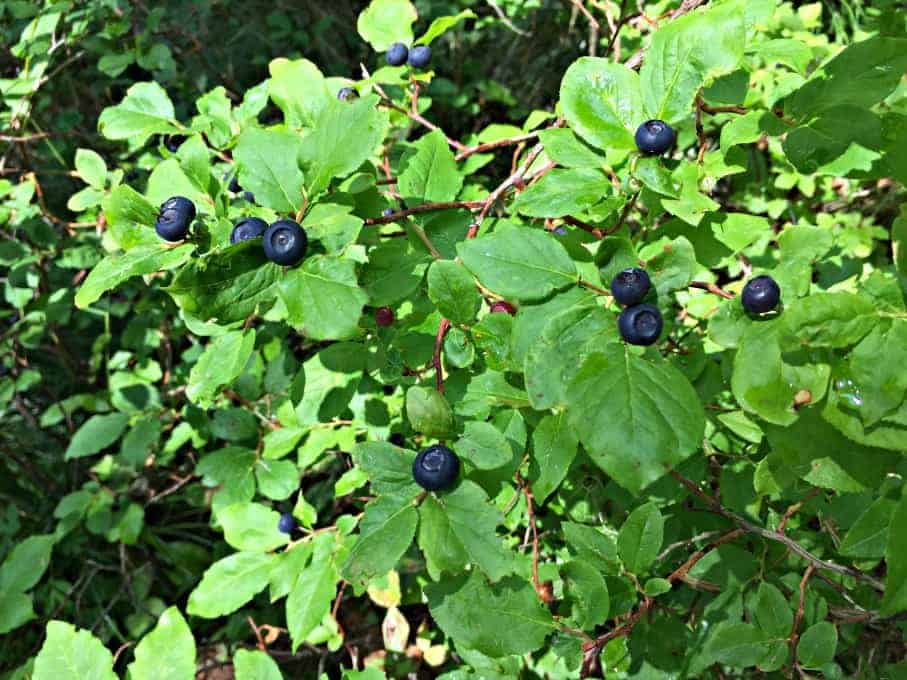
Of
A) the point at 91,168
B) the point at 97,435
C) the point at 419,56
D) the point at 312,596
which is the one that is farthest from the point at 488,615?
the point at 97,435

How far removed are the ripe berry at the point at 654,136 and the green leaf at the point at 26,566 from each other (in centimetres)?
178

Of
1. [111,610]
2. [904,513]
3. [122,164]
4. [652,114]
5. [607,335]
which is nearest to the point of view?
[904,513]

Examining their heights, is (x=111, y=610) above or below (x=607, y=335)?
below

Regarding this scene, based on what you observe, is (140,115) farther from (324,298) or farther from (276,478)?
(324,298)

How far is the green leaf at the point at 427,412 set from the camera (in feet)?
2.72

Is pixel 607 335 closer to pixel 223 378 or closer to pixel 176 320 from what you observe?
pixel 223 378

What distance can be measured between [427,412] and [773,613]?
729mm

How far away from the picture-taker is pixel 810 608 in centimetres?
115

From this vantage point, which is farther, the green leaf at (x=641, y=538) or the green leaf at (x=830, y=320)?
the green leaf at (x=641, y=538)

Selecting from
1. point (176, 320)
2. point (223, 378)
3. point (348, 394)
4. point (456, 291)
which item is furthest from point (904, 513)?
point (176, 320)

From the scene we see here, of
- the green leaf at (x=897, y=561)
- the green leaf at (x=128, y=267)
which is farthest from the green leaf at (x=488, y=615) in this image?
the green leaf at (x=128, y=267)

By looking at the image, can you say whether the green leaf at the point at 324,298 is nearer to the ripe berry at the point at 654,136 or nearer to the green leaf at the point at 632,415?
the green leaf at the point at 632,415

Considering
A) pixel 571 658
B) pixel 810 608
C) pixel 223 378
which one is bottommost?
pixel 810 608

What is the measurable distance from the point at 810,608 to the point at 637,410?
75 cm
